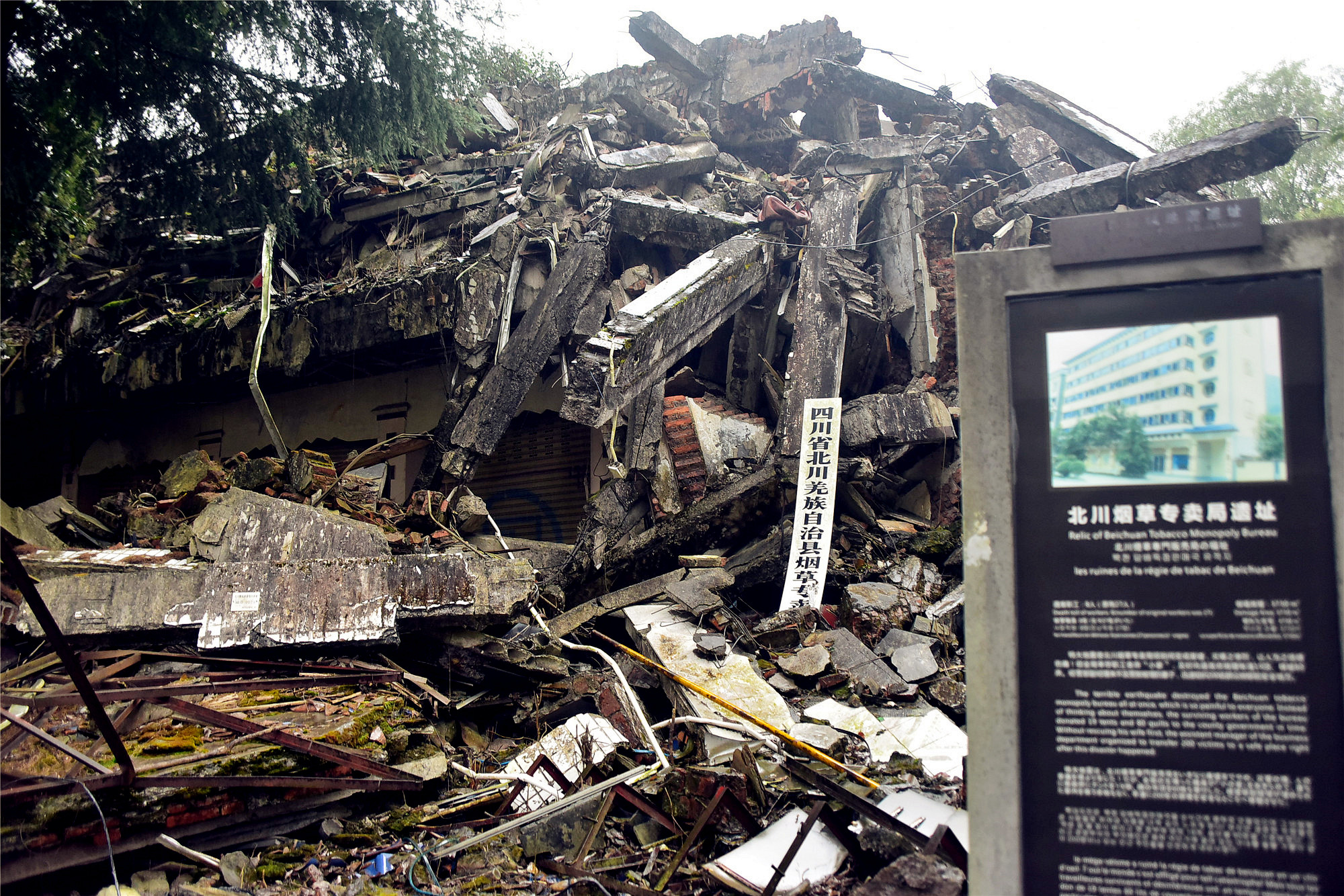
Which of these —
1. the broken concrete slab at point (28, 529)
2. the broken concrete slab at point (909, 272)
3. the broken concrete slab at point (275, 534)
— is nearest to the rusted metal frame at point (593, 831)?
the broken concrete slab at point (275, 534)

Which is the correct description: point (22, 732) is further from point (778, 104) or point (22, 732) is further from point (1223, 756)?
point (778, 104)

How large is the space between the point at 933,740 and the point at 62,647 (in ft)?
15.1

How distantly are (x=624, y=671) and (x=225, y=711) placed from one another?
2.85 m

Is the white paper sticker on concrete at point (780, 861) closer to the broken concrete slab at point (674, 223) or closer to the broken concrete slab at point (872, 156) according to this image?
the broken concrete slab at point (674, 223)

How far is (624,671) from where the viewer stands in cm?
645

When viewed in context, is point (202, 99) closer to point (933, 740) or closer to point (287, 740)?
point (287, 740)

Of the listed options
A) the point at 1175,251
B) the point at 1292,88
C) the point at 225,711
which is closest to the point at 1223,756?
the point at 1175,251

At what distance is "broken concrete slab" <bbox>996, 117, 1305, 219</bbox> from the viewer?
353 inches

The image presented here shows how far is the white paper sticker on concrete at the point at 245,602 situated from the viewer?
18.7 feet

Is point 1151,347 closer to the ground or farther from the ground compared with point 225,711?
farther from the ground

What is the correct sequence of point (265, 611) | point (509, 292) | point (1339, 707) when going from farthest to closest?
point (509, 292)
point (265, 611)
point (1339, 707)

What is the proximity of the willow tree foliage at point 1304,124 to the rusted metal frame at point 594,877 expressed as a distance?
18.8m

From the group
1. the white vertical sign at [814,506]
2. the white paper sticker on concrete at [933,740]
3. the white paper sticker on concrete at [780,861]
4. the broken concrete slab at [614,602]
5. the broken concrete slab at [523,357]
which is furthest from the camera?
the broken concrete slab at [523,357]

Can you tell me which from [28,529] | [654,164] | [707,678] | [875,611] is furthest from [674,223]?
[28,529]
